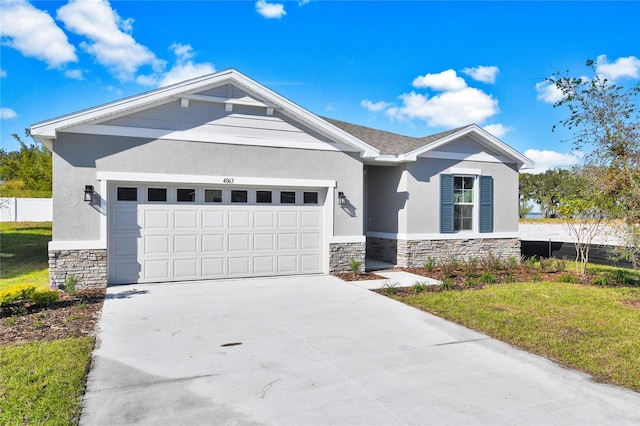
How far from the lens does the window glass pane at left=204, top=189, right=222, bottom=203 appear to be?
9.78 metres

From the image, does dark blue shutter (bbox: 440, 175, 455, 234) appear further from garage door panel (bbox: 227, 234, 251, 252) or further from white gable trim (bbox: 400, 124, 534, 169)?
garage door panel (bbox: 227, 234, 251, 252)

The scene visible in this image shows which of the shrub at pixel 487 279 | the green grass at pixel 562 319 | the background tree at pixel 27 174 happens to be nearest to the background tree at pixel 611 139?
the green grass at pixel 562 319

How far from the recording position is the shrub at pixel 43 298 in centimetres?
689

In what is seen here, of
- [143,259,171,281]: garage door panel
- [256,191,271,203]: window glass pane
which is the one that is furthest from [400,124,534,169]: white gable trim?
[143,259,171,281]: garage door panel

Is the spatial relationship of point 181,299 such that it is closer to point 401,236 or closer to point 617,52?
point 401,236

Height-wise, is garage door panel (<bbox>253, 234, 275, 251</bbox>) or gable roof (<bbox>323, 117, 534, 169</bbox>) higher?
gable roof (<bbox>323, 117, 534, 169</bbox>)

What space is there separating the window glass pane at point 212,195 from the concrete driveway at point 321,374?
3335 mm

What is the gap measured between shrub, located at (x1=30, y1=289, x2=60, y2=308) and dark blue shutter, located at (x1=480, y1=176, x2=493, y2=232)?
1161 centimetres

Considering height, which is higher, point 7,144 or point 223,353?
point 7,144

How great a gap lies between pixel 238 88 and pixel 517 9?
7904 mm

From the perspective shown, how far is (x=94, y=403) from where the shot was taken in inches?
145

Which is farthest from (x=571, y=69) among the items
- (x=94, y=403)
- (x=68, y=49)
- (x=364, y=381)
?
(x=68, y=49)

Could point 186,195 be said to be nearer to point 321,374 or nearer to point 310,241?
point 310,241

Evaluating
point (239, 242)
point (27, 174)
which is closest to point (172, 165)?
point (239, 242)
